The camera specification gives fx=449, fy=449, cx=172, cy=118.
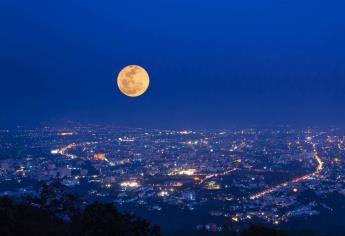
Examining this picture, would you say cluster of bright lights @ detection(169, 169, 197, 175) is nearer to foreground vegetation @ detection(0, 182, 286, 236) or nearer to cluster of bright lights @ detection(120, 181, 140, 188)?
cluster of bright lights @ detection(120, 181, 140, 188)

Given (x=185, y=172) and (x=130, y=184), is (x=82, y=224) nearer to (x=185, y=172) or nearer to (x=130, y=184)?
(x=130, y=184)

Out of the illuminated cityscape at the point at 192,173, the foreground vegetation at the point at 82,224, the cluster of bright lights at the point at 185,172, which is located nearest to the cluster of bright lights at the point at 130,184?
the illuminated cityscape at the point at 192,173

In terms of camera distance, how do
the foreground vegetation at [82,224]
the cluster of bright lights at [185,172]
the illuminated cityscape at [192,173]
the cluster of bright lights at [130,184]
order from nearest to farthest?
1. the foreground vegetation at [82,224]
2. the illuminated cityscape at [192,173]
3. the cluster of bright lights at [130,184]
4. the cluster of bright lights at [185,172]

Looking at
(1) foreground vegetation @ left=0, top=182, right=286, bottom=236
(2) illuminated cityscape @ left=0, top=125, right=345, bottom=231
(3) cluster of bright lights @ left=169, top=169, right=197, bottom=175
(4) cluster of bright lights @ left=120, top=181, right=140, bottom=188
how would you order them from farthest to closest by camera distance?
1. (3) cluster of bright lights @ left=169, top=169, right=197, bottom=175
2. (4) cluster of bright lights @ left=120, top=181, right=140, bottom=188
3. (2) illuminated cityscape @ left=0, top=125, right=345, bottom=231
4. (1) foreground vegetation @ left=0, top=182, right=286, bottom=236

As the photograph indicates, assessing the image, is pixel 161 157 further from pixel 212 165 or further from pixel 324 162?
pixel 324 162

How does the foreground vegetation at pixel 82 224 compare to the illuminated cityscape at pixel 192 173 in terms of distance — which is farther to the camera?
the illuminated cityscape at pixel 192 173

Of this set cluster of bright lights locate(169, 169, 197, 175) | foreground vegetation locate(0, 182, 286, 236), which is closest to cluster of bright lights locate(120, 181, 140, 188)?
cluster of bright lights locate(169, 169, 197, 175)

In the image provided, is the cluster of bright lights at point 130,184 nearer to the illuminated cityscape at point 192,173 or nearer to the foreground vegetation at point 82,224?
the illuminated cityscape at point 192,173

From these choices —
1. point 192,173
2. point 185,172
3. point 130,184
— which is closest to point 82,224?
point 130,184
